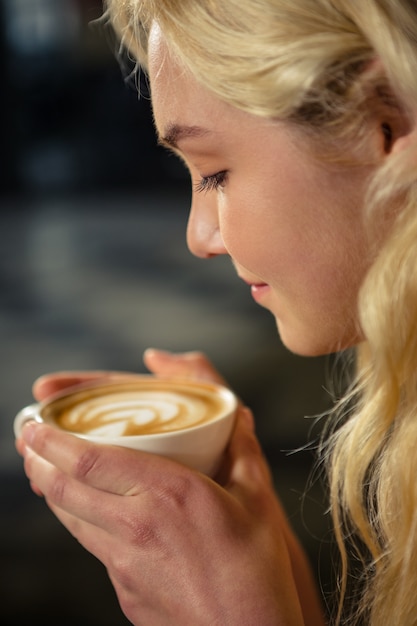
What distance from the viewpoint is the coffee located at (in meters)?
0.86

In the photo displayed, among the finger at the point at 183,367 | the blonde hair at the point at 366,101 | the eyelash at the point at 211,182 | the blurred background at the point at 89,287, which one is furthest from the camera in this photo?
the blurred background at the point at 89,287

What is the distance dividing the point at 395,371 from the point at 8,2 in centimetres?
583

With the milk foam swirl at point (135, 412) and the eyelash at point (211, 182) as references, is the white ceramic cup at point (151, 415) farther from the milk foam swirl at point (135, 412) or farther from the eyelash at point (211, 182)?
the eyelash at point (211, 182)

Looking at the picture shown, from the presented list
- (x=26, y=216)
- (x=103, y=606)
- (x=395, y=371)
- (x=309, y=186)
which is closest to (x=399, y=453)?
(x=395, y=371)

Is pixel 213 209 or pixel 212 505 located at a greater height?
pixel 213 209

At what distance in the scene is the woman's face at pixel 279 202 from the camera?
718 mm

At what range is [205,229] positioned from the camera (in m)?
0.85

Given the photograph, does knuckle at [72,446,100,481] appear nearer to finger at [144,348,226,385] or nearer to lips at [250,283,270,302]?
lips at [250,283,270,302]

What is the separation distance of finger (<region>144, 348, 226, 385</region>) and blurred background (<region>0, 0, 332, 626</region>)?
0.53ft

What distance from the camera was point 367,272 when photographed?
745 mm

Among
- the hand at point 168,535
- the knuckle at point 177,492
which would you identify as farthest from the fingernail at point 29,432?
the knuckle at point 177,492

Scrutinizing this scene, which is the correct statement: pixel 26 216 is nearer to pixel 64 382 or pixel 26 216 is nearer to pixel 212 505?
pixel 64 382

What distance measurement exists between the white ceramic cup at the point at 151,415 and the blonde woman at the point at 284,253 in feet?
0.12

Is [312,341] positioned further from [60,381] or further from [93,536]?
[60,381]
